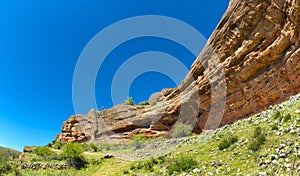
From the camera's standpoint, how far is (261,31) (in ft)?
78.6

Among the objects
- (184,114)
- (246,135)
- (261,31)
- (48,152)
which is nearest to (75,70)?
(48,152)

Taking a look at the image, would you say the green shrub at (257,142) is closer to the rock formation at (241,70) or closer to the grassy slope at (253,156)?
the grassy slope at (253,156)

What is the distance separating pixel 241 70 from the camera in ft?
86.0

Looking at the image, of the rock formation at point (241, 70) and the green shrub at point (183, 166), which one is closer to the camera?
the green shrub at point (183, 166)

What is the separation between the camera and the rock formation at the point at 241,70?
21578 mm

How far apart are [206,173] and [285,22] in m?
18.8

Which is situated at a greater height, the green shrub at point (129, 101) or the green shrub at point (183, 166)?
the green shrub at point (129, 101)

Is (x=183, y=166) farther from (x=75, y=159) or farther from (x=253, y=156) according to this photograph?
(x=75, y=159)

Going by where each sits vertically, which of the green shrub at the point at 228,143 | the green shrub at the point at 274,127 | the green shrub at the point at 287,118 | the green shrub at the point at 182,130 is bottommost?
the green shrub at the point at 228,143

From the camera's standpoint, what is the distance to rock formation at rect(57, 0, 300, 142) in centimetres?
2158

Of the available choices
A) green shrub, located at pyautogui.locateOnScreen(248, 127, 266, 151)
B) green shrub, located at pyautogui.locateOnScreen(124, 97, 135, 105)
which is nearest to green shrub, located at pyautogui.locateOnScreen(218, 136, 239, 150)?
green shrub, located at pyautogui.locateOnScreen(248, 127, 266, 151)

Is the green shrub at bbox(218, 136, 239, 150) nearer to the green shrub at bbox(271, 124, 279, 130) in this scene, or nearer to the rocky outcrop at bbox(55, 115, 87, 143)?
the green shrub at bbox(271, 124, 279, 130)

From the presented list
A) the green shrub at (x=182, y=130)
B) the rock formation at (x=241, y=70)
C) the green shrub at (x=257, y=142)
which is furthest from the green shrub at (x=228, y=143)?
the green shrub at (x=182, y=130)

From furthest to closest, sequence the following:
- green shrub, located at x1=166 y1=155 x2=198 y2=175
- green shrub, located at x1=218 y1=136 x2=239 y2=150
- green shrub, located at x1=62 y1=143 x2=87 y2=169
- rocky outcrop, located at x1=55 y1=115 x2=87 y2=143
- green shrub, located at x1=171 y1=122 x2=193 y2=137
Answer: rocky outcrop, located at x1=55 y1=115 x2=87 y2=143 < green shrub, located at x1=171 y1=122 x2=193 y2=137 < green shrub, located at x1=62 y1=143 x2=87 y2=169 < green shrub, located at x1=218 y1=136 x2=239 y2=150 < green shrub, located at x1=166 y1=155 x2=198 y2=175
